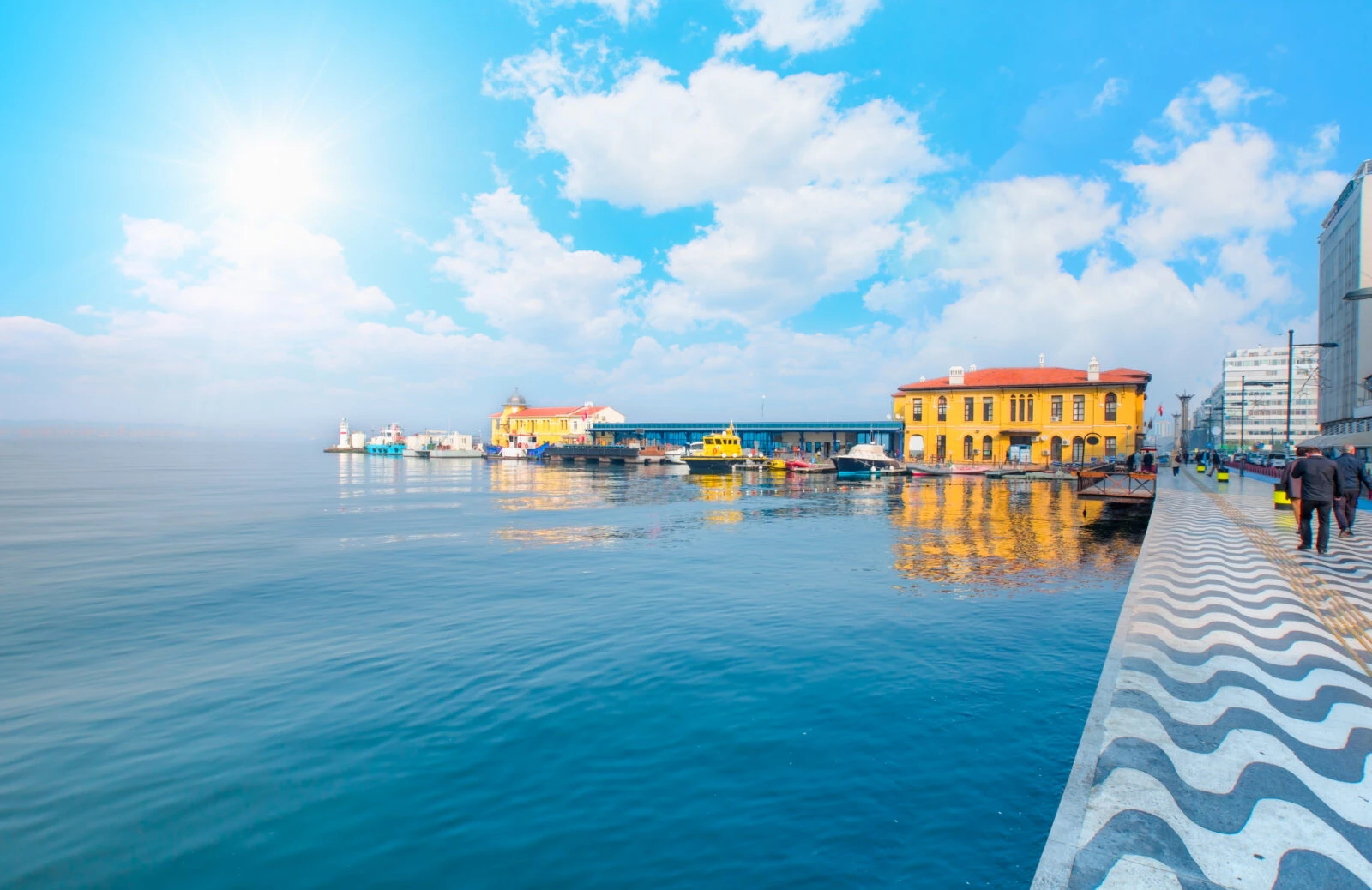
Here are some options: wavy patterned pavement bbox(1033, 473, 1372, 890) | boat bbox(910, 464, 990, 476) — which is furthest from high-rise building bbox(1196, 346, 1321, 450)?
wavy patterned pavement bbox(1033, 473, 1372, 890)

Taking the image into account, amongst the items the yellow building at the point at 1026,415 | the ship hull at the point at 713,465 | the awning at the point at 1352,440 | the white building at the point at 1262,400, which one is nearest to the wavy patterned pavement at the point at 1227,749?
the awning at the point at 1352,440

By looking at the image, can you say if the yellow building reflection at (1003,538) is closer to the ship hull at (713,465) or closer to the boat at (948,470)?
the boat at (948,470)

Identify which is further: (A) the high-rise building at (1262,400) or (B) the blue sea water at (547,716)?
(A) the high-rise building at (1262,400)

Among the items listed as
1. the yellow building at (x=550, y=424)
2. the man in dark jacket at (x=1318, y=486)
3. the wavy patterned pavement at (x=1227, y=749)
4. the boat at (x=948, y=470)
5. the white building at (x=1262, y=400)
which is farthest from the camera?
the white building at (x=1262, y=400)

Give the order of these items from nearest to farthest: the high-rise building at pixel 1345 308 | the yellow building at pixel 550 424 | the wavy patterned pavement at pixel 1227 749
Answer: the wavy patterned pavement at pixel 1227 749
the high-rise building at pixel 1345 308
the yellow building at pixel 550 424

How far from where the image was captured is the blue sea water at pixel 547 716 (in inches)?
196

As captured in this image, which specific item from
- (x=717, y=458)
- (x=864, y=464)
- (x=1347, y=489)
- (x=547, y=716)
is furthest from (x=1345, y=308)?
(x=547, y=716)

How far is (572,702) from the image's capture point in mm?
7723

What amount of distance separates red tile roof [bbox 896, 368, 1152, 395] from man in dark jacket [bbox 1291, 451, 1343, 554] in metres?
51.3

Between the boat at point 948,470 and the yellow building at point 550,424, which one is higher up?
the yellow building at point 550,424

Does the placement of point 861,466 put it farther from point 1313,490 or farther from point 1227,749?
point 1227,749

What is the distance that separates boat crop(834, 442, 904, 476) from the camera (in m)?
56.3

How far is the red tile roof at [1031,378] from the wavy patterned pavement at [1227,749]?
181ft

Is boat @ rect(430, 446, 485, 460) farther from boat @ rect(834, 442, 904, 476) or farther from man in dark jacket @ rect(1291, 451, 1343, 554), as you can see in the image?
man in dark jacket @ rect(1291, 451, 1343, 554)
